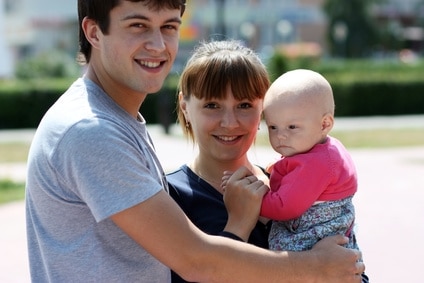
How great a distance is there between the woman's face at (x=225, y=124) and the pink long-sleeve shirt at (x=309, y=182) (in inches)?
13.4

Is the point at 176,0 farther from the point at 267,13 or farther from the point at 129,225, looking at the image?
the point at 267,13

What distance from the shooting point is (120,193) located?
6.83 feet

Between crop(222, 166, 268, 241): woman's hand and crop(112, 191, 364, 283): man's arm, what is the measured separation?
0.18 meters

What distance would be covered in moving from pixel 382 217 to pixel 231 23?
49164 millimetres

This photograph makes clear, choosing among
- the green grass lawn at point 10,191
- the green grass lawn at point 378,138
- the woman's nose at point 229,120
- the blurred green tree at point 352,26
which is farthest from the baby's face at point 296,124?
the blurred green tree at point 352,26

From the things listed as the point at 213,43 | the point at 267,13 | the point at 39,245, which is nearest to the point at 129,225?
the point at 39,245

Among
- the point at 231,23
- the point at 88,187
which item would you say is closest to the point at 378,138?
the point at 88,187

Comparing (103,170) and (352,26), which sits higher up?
(103,170)

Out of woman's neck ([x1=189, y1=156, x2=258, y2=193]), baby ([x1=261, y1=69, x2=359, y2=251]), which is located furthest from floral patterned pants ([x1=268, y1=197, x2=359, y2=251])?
woman's neck ([x1=189, y1=156, x2=258, y2=193])

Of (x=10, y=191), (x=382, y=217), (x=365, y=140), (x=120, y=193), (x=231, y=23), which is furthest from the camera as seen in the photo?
(x=231, y=23)

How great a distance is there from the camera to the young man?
2092mm

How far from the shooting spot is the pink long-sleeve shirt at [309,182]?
98.3 inches

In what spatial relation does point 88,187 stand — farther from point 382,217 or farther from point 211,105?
point 382,217

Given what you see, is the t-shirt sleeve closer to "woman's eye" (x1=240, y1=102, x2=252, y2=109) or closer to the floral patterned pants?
the floral patterned pants
